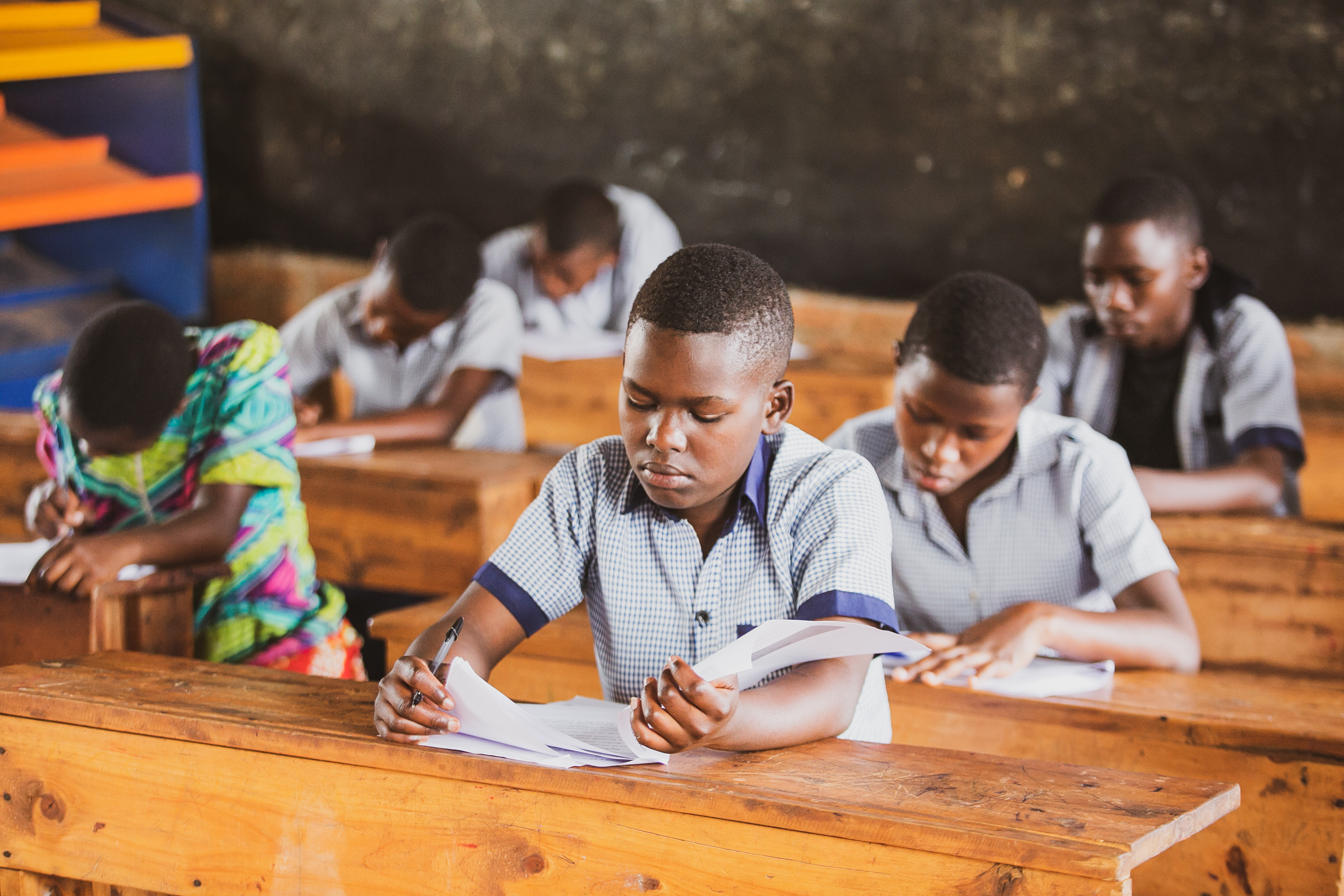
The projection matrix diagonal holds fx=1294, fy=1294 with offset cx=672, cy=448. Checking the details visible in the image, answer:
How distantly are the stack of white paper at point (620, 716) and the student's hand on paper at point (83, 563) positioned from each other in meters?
0.84

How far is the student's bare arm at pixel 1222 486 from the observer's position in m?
2.56

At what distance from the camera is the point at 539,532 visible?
4.94 ft

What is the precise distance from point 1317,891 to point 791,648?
36.2 inches

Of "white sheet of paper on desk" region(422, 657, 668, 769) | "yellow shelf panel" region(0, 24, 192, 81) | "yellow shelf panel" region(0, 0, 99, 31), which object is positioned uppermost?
"yellow shelf panel" region(0, 0, 99, 31)

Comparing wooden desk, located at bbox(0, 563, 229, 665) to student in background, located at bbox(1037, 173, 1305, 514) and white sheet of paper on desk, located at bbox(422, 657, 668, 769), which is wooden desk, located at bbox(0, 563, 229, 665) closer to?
white sheet of paper on desk, located at bbox(422, 657, 668, 769)

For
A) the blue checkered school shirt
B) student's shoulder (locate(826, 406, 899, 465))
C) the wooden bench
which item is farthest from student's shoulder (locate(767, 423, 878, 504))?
the wooden bench

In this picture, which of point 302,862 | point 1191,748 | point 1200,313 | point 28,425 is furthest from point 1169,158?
point 302,862

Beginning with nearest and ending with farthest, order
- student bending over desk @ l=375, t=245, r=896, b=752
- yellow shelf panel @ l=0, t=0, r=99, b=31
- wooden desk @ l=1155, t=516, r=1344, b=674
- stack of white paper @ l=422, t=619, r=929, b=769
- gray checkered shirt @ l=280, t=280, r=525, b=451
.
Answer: stack of white paper @ l=422, t=619, r=929, b=769 < student bending over desk @ l=375, t=245, r=896, b=752 < wooden desk @ l=1155, t=516, r=1344, b=674 < gray checkered shirt @ l=280, t=280, r=525, b=451 < yellow shelf panel @ l=0, t=0, r=99, b=31

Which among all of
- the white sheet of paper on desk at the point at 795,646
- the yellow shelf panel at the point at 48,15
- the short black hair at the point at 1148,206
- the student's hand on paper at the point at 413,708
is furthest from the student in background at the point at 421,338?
the yellow shelf panel at the point at 48,15

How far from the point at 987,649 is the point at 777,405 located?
539 millimetres

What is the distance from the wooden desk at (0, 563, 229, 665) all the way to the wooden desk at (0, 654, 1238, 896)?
317mm

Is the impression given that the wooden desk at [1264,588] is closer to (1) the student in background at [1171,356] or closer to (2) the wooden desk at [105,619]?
(1) the student in background at [1171,356]

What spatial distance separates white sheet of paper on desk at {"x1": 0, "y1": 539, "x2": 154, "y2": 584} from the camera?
1921mm

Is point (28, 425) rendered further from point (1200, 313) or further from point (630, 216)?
point (1200, 313)
